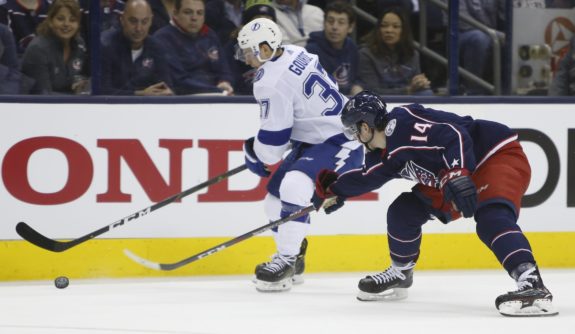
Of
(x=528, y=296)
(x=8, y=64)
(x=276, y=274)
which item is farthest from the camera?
(x=8, y=64)

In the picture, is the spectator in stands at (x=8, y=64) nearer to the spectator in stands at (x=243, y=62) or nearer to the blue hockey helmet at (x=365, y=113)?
the spectator in stands at (x=243, y=62)

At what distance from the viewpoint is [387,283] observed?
4891 millimetres

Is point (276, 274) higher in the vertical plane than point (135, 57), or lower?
lower

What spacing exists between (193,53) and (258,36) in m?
0.91

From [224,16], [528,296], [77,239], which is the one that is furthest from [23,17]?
[528,296]

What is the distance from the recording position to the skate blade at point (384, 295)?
491cm

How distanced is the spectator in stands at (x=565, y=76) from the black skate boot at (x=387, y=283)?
169 centimetres

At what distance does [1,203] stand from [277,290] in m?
1.35

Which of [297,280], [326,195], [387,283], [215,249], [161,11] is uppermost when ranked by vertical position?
[161,11]

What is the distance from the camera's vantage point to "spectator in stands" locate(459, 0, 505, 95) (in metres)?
6.20

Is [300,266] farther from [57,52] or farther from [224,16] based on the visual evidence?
[57,52]

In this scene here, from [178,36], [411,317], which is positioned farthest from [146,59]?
[411,317]

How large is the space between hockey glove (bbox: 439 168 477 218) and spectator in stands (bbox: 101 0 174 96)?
2.01 meters

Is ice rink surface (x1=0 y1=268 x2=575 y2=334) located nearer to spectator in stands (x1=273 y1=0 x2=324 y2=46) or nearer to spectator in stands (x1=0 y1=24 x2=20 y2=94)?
spectator in stands (x1=0 y1=24 x2=20 y2=94)
